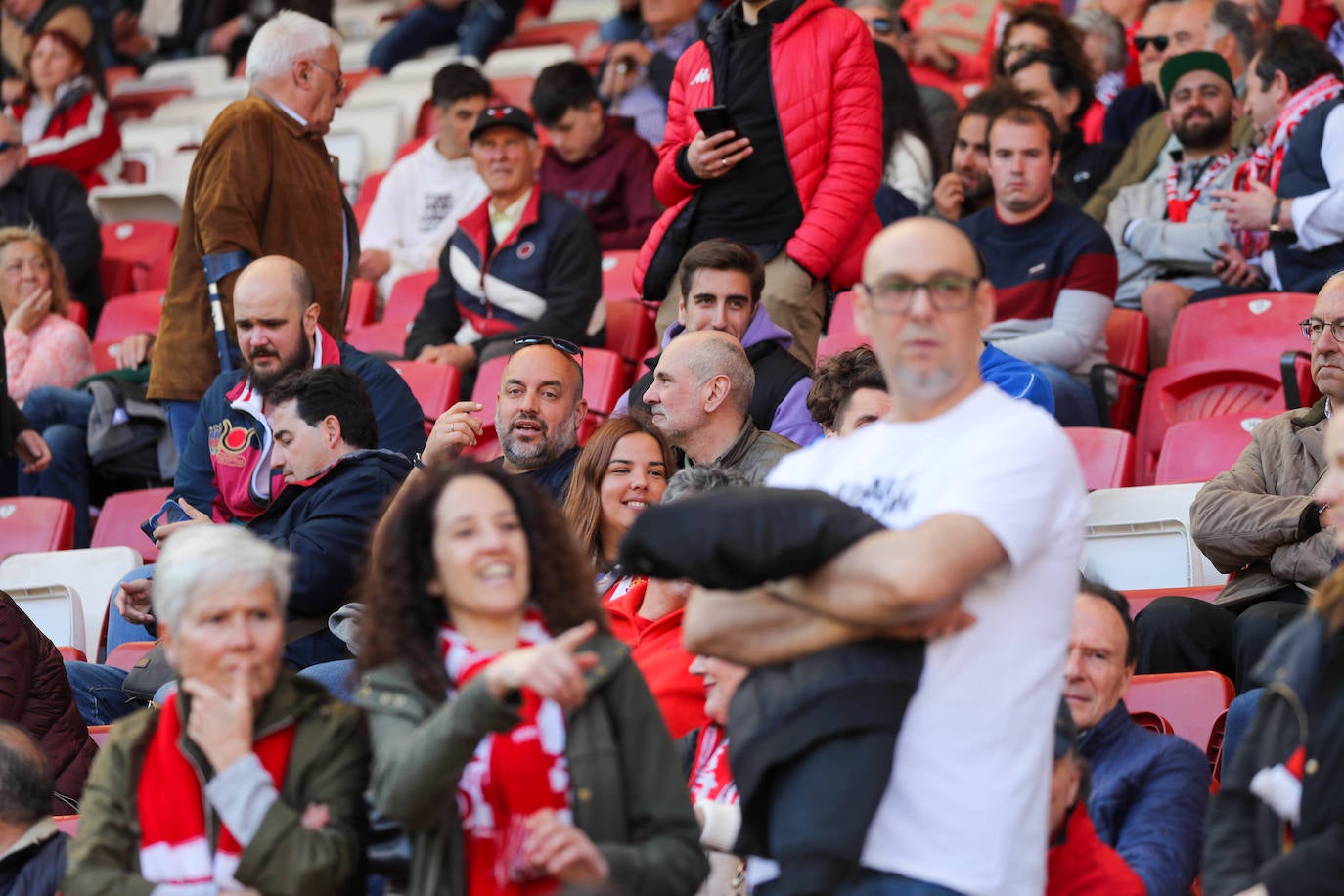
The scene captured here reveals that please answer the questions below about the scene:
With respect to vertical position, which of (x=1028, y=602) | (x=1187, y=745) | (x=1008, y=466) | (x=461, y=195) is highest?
(x=461, y=195)

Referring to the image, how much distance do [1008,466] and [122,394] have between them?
4.41 meters

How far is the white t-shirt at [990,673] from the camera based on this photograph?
2168mm

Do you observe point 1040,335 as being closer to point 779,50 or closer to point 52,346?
point 779,50

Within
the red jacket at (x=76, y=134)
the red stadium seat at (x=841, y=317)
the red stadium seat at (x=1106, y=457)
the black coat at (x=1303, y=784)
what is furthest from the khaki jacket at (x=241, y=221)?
the red jacket at (x=76, y=134)

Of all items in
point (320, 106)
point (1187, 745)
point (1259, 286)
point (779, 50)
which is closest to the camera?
point (1187, 745)

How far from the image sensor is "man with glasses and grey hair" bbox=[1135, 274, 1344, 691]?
388cm

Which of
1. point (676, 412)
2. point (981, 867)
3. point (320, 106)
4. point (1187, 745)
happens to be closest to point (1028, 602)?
point (981, 867)

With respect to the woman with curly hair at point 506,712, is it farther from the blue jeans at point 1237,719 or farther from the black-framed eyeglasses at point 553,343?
the black-framed eyeglasses at point 553,343

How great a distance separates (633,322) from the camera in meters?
6.29

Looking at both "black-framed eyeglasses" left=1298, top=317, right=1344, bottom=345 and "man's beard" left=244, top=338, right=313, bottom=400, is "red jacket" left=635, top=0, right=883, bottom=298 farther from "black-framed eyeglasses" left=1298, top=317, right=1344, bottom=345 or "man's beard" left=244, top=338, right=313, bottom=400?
"black-framed eyeglasses" left=1298, top=317, right=1344, bottom=345

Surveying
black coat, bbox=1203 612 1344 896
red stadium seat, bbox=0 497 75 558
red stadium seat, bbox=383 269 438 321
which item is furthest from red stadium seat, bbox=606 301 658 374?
black coat, bbox=1203 612 1344 896

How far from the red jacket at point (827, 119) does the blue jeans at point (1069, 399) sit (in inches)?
29.6

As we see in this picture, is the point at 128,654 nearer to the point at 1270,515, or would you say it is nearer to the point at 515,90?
the point at 1270,515

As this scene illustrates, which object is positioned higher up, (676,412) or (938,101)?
(938,101)
